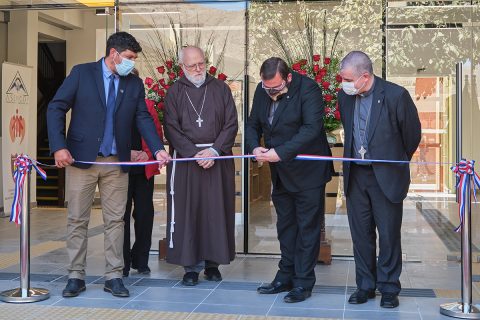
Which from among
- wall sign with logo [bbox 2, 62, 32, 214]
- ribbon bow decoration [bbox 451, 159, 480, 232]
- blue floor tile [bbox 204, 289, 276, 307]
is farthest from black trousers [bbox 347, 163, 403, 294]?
wall sign with logo [bbox 2, 62, 32, 214]

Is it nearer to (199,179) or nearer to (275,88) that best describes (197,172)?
(199,179)

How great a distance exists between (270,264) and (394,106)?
2232 mm

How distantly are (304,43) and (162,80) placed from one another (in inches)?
51.7

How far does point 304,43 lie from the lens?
6.59m

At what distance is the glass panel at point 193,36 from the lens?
666 cm

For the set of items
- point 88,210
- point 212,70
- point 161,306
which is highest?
point 212,70

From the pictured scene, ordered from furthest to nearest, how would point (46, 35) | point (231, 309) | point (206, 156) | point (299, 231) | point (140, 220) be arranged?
point (46, 35)
point (140, 220)
point (206, 156)
point (299, 231)
point (231, 309)

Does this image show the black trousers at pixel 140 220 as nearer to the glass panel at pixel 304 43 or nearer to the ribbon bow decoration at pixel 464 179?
the glass panel at pixel 304 43

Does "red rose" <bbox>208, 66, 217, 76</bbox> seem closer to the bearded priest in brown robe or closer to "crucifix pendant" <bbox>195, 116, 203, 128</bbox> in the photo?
the bearded priest in brown robe

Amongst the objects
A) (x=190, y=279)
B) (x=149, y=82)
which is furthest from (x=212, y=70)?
(x=190, y=279)

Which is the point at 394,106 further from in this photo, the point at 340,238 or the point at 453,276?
the point at 340,238

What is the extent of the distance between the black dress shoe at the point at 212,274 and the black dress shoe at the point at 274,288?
0.51m

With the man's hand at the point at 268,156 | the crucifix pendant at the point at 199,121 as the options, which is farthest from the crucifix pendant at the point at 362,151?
the crucifix pendant at the point at 199,121

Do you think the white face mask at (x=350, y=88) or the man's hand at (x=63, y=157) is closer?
the white face mask at (x=350, y=88)
